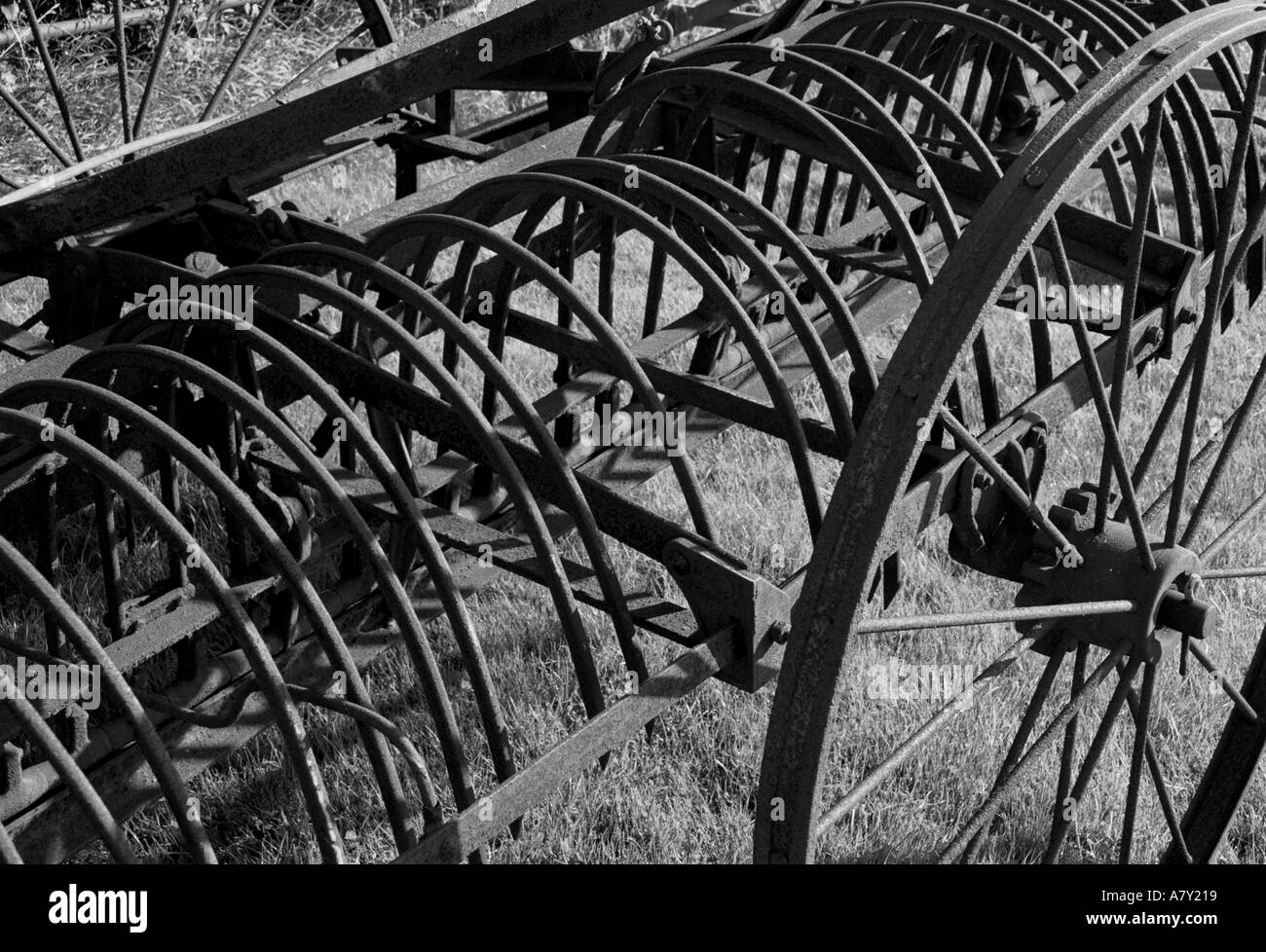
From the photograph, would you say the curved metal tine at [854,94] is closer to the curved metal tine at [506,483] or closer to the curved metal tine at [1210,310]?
the curved metal tine at [1210,310]

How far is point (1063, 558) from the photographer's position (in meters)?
2.17

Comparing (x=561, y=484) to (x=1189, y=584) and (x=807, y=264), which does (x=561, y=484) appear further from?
(x=1189, y=584)

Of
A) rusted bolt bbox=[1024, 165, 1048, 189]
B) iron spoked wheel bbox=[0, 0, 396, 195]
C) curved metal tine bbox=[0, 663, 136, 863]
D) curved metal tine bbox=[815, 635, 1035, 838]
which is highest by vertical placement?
iron spoked wheel bbox=[0, 0, 396, 195]

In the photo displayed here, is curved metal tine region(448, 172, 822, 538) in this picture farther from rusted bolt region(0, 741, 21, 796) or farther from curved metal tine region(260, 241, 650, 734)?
rusted bolt region(0, 741, 21, 796)

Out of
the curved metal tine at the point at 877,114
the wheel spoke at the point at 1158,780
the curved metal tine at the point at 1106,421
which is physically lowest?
the wheel spoke at the point at 1158,780

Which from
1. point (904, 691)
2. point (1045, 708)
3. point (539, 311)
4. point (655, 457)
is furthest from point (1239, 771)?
point (539, 311)

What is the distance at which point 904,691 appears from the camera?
3125 millimetres

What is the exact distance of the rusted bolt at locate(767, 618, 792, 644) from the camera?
1810 millimetres

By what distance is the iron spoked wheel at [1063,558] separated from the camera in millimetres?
1562

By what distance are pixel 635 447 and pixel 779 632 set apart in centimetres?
64
